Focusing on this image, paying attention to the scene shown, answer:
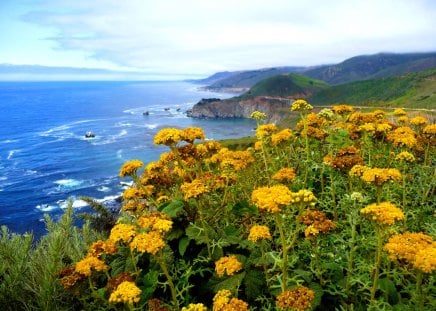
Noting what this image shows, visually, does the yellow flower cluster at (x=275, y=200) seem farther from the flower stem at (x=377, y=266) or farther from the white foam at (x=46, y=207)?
the white foam at (x=46, y=207)

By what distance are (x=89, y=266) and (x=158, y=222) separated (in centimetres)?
112

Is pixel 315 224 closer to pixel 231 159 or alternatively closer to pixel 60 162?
pixel 231 159

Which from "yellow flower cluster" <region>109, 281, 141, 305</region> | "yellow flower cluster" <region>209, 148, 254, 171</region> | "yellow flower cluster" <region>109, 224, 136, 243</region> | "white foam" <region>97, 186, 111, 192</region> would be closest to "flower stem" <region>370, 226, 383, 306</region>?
"yellow flower cluster" <region>109, 281, 141, 305</region>

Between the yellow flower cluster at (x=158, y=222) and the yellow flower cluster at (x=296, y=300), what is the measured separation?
5.71 feet

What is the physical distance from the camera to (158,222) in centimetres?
486

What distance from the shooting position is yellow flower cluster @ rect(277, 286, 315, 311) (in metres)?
3.61

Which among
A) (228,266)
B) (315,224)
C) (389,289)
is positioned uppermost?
(315,224)

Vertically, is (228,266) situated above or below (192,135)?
below

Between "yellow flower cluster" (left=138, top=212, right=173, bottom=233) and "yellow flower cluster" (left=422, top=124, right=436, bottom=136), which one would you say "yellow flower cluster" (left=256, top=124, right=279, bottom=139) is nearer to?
"yellow flower cluster" (left=422, top=124, right=436, bottom=136)

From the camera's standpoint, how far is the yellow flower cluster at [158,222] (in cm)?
476

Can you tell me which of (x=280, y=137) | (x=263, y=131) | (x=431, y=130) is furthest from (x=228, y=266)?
(x=431, y=130)

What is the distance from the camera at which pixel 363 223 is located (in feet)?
19.8

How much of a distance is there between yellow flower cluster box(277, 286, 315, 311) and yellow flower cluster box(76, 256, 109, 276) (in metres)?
2.56

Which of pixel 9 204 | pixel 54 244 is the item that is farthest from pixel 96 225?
pixel 9 204
